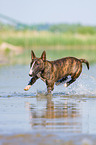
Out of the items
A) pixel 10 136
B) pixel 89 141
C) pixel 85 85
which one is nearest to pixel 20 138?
pixel 10 136

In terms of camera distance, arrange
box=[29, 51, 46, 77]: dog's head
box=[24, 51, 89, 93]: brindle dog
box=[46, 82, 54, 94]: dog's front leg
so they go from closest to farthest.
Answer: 1. box=[29, 51, 46, 77]: dog's head
2. box=[24, 51, 89, 93]: brindle dog
3. box=[46, 82, 54, 94]: dog's front leg

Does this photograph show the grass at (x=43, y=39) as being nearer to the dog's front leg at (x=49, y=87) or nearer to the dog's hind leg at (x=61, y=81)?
the dog's hind leg at (x=61, y=81)

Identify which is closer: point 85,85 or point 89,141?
point 89,141

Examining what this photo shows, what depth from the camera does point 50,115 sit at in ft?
30.0

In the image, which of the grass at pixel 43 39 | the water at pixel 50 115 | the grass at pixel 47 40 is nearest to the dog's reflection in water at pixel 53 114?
the water at pixel 50 115

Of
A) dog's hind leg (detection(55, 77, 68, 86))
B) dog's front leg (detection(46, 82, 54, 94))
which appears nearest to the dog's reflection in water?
dog's front leg (detection(46, 82, 54, 94))

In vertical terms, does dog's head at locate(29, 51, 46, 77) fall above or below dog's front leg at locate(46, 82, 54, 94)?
above

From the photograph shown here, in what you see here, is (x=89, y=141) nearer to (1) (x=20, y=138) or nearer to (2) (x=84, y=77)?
(1) (x=20, y=138)

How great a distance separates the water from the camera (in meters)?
7.21

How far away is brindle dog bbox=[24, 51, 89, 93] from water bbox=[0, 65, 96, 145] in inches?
14.4

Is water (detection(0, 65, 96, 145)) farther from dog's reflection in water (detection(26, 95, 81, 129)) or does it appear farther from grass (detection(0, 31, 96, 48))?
grass (detection(0, 31, 96, 48))

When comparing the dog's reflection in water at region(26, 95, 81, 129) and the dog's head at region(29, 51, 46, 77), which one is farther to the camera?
the dog's head at region(29, 51, 46, 77)

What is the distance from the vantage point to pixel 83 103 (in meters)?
10.9

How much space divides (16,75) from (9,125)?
11398 mm
